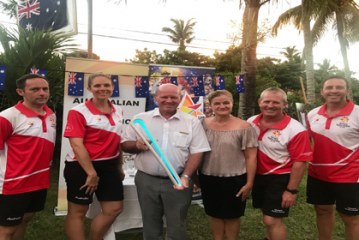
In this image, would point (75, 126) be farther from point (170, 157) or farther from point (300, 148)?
point (300, 148)

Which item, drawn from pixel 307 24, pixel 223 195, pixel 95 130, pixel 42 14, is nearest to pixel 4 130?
pixel 95 130

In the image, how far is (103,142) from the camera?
2.91 metres

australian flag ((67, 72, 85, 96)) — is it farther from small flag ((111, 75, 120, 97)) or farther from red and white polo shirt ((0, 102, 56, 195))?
red and white polo shirt ((0, 102, 56, 195))

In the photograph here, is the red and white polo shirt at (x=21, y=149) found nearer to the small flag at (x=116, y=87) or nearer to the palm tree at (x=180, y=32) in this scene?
the small flag at (x=116, y=87)

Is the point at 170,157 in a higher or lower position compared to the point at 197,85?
lower

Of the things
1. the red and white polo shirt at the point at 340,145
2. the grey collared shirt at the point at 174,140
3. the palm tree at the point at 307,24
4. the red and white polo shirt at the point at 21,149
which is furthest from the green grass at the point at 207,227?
the palm tree at the point at 307,24

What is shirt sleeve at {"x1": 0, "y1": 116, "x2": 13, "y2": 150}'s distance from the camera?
2584 millimetres

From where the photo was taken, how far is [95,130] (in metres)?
2.86

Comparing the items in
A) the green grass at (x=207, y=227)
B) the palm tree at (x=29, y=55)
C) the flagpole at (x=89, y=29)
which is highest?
the flagpole at (x=89, y=29)

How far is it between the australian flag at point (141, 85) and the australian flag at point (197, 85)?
0.88 metres

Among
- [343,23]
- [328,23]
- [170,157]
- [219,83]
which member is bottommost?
[170,157]

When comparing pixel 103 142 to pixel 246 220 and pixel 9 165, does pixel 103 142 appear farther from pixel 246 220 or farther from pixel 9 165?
pixel 246 220

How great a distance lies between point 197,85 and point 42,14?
4.13m

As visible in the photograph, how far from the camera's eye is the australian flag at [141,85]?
4840mm
